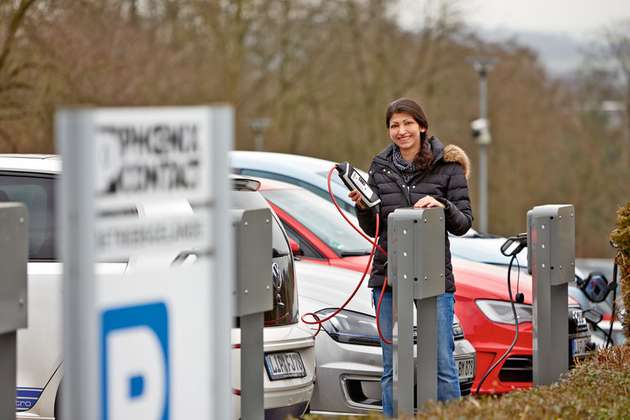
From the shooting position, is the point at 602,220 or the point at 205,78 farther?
the point at 602,220

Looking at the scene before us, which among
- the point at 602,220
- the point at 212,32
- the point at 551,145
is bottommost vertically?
the point at 602,220

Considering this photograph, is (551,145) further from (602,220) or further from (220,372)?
(220,372)

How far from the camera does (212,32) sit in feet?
98.6

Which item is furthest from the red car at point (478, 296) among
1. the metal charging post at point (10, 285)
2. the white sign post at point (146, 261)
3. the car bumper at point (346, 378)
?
the white sign post at point (146, 261)

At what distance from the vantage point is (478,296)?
7801 mm

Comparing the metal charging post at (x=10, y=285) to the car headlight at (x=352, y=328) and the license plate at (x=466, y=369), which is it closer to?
the car headlight at (x=352, y=328)

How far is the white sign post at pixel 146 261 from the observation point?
3.02 metres

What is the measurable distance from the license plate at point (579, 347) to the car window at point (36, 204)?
3630 millimetres

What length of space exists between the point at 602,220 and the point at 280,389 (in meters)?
34.5

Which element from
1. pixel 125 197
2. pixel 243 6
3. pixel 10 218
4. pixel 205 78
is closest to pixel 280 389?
pixel 10 218

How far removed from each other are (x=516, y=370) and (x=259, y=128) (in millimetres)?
24908

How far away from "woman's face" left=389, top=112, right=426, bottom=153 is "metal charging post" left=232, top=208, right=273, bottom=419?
1.24 meters

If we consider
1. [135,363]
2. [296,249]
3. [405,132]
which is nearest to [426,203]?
[405,132]

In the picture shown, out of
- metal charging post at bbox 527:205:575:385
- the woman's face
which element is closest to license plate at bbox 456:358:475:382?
metal charging post at bbox 527:205:575:385
